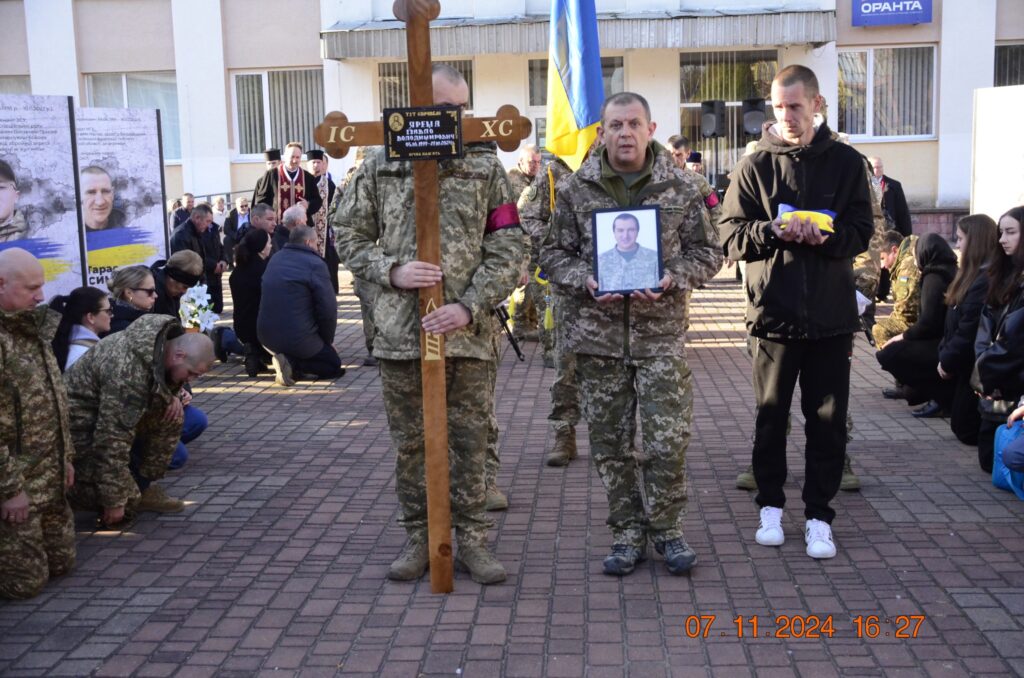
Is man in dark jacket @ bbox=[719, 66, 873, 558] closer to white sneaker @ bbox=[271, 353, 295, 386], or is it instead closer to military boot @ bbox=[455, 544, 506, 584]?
military boot @ bbox=[455, 544, 506, 584]

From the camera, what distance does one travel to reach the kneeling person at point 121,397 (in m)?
5.78

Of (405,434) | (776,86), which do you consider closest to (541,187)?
(776,86)

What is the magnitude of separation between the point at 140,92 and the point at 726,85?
41.3ft

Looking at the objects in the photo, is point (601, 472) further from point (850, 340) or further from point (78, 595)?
point (78, 595)

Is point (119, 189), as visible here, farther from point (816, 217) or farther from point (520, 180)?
point (816, 217)

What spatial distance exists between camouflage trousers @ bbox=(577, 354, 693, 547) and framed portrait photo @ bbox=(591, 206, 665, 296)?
0.37 metres

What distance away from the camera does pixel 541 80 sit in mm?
23594

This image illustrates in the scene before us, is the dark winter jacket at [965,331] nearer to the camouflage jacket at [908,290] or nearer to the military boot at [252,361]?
the camouflage jacket at [908,290]

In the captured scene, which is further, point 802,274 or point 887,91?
point 887,91

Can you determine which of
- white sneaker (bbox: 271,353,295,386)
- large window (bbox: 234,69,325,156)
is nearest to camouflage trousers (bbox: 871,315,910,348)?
white sneaker (bbox: 271,353,295,386)

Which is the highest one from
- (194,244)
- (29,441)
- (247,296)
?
(194,244)

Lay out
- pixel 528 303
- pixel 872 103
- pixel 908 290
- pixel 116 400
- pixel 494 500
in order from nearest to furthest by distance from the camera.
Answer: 1. pixel 116 400
2. pixel 494 500
3. pixel 908 290
4. pixel 528 303
5. pixel 872 103

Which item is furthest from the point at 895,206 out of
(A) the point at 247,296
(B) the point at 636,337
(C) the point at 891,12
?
(B) the point at 636,337

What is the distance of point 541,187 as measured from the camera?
7270mm
